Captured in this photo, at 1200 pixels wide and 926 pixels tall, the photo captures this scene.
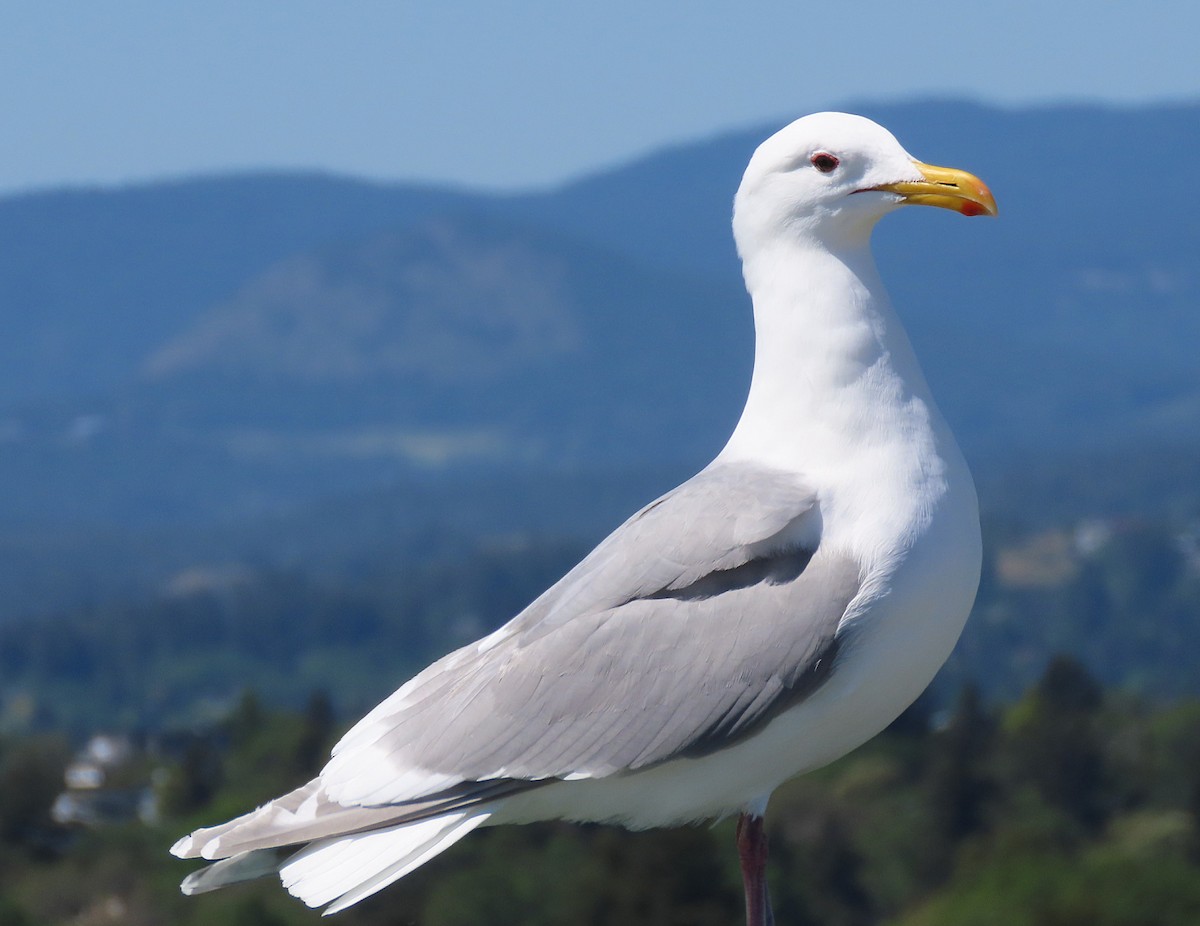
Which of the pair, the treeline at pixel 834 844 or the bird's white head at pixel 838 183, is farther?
the treeline at pixel 834 844

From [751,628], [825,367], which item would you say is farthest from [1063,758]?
[751,628]

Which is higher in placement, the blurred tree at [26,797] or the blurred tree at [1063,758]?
the blurred tree at [26,797]

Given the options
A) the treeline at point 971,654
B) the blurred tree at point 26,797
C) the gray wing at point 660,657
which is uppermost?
the gray wing at point 660,657

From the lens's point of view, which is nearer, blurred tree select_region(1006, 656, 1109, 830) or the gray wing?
the gray wing

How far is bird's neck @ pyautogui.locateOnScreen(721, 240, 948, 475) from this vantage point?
21.7 feet

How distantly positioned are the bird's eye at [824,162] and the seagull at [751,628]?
1 cm

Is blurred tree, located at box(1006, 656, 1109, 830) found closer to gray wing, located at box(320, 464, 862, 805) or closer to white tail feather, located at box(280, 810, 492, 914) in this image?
gray wing, located at box(320, 464, 862, 805)

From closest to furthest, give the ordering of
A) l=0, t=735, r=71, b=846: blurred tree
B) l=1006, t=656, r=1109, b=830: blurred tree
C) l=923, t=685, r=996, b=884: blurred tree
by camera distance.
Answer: l=0, t=735, r=71, b=846: blurred tree < l=923, t=685, r=996, b=884: blurred tree < l=1006, t=656, r=1109, b=830: blurred tree

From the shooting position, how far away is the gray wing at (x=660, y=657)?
637 centimetres

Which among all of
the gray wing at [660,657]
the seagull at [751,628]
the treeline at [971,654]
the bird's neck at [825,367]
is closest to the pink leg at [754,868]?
the seagull at [751,628]

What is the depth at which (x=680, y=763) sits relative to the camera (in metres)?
6.57

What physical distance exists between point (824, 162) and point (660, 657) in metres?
1.81

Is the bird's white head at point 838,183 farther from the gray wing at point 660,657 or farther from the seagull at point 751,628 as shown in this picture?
the gray wing at point 660,657

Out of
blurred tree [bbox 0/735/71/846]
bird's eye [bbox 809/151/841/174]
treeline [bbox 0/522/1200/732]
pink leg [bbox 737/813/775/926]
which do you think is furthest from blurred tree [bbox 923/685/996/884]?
treeline [bbox 0/522/1200/732]
